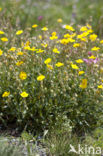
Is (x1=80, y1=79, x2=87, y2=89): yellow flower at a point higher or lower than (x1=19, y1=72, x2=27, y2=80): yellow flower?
lower

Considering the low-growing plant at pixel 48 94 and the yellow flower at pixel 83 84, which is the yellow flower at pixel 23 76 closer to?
the low-growing plant at pixel 48 94

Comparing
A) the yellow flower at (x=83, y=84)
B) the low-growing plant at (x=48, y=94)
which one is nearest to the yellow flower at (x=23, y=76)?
the low-growing plant at (x=48, y=94)

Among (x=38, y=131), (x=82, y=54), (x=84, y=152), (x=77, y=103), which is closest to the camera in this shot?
(x=84, y=152)

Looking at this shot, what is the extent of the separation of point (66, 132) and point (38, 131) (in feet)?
1.11

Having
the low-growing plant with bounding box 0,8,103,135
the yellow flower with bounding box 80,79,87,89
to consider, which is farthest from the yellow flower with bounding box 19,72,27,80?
the yellow flower with bounding box 80,79,87,89

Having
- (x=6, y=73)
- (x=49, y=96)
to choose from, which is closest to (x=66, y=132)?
(x=49, y=96)

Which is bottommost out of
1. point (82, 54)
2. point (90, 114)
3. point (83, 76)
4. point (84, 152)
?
point (84, 152)

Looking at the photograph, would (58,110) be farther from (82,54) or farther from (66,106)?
(82,54)

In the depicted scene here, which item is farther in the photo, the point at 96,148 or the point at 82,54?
the point at 82,54

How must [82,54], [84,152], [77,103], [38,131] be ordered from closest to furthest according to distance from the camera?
[84,152], [77,103], [38,131], [82,54]

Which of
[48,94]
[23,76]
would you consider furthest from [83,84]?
[23,76]

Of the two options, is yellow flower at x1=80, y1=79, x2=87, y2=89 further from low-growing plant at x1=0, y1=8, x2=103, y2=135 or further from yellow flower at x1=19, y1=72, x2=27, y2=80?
yellow flower at x1=19, y1=72, x2=27, y2=80

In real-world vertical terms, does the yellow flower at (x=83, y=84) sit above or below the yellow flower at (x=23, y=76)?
below

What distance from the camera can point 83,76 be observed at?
2895 millimetres
